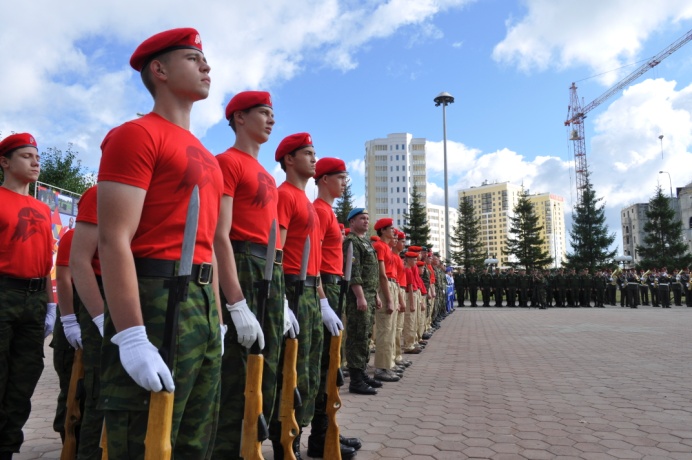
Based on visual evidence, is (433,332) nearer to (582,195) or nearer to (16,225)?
(16,225)

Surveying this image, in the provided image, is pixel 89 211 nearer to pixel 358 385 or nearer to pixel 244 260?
pixel 244 260

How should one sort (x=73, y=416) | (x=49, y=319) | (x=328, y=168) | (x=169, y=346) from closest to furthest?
(x=169, y=346), (x=73, y=416), (x=49, y=319), (x=328, y=168)

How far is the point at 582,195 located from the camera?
168 ft

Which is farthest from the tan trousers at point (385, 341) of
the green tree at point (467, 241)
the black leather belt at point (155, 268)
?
the green tree at point (467, 241)

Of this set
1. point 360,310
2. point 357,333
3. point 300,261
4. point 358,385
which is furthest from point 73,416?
point 358,385

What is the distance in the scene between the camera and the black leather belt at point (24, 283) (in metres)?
3.52

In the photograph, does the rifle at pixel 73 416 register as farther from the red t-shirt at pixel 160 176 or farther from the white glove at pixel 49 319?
the red t-shirt at pixel 160 176

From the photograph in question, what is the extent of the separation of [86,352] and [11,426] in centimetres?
81

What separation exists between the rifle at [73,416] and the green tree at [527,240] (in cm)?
4995

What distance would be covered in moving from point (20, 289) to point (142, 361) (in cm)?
240

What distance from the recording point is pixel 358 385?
6172 mm

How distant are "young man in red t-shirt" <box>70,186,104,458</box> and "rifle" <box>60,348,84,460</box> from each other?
0.07m

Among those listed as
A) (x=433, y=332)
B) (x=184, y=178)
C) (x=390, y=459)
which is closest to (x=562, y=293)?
(x=433, y=332)

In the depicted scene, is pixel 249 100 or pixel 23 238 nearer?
pixel 249 100
